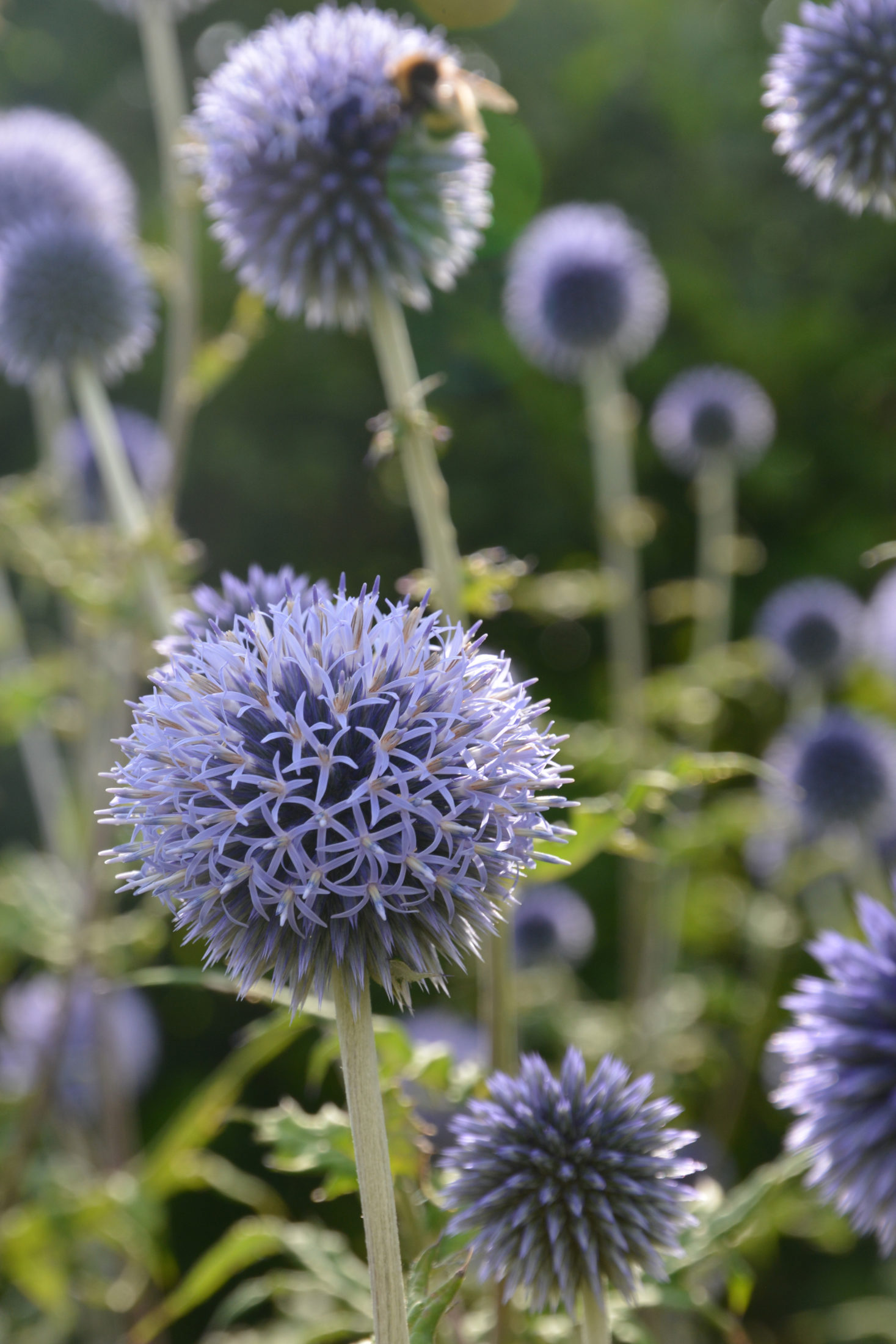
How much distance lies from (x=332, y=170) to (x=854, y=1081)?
1.73 metres

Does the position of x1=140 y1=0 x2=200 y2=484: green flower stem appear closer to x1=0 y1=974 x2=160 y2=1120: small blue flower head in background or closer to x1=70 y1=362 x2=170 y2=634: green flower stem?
x1=70 y1=362 x2=170 y2=634: green flower stem

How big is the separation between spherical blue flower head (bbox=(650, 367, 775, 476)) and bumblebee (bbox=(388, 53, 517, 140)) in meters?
2.35

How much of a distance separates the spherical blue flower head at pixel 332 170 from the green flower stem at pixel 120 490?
63 centimetres

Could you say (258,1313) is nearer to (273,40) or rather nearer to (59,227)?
(59,227)

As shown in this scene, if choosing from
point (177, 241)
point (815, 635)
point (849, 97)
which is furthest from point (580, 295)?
point (849, 97)

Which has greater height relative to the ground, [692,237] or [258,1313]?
[692,237]

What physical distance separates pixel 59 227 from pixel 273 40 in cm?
135

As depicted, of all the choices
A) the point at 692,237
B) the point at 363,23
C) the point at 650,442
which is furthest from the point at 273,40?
the point at 692,237

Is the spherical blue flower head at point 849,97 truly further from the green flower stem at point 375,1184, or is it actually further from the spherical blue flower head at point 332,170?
the green flower stem at point 375,1184

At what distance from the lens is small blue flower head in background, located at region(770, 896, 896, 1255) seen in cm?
149

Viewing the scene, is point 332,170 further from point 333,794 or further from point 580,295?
point 580,295

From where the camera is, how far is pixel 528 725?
1.25 meters

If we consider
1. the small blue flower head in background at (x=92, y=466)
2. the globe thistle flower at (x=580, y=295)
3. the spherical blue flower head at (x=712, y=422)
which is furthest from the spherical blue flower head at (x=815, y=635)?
the small blue flower head in background at (x=92, y=466)

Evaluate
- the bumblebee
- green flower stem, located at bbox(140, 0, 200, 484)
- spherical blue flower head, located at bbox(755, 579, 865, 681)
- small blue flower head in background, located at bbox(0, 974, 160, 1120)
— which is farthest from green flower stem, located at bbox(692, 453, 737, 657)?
small blue flower head in background, located at bbox(0, 974, 160, 1120)
